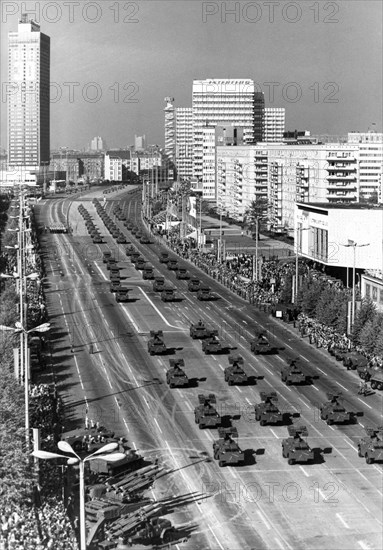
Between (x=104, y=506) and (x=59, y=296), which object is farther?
(x=59, y=296)

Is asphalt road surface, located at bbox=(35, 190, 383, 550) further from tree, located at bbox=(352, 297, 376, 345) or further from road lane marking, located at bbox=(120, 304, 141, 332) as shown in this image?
tree, located at bbox=(352, 297, 376, 345)

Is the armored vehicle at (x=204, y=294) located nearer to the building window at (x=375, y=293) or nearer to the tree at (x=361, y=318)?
the building window at (x=375, y=293)

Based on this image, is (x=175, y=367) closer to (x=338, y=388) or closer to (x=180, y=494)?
(x=338, y=388)

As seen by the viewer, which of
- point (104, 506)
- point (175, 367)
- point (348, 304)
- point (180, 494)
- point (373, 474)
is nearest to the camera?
point (104, 506)

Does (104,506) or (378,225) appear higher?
(378,225)

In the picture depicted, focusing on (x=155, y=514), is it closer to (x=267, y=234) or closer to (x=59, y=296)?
(x=59, y=296)

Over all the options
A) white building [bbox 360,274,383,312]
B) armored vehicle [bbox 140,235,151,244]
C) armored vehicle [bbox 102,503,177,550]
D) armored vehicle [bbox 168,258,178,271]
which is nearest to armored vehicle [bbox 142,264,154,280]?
Answer: armored vehicle [bbox 168,258,178,271]

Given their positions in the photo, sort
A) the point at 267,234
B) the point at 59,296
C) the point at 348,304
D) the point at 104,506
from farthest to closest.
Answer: the point at 267,234, the point at 59,296, the point at 348,304, the point at 104,506

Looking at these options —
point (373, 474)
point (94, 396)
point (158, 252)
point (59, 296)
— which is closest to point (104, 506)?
point (373, 474)
